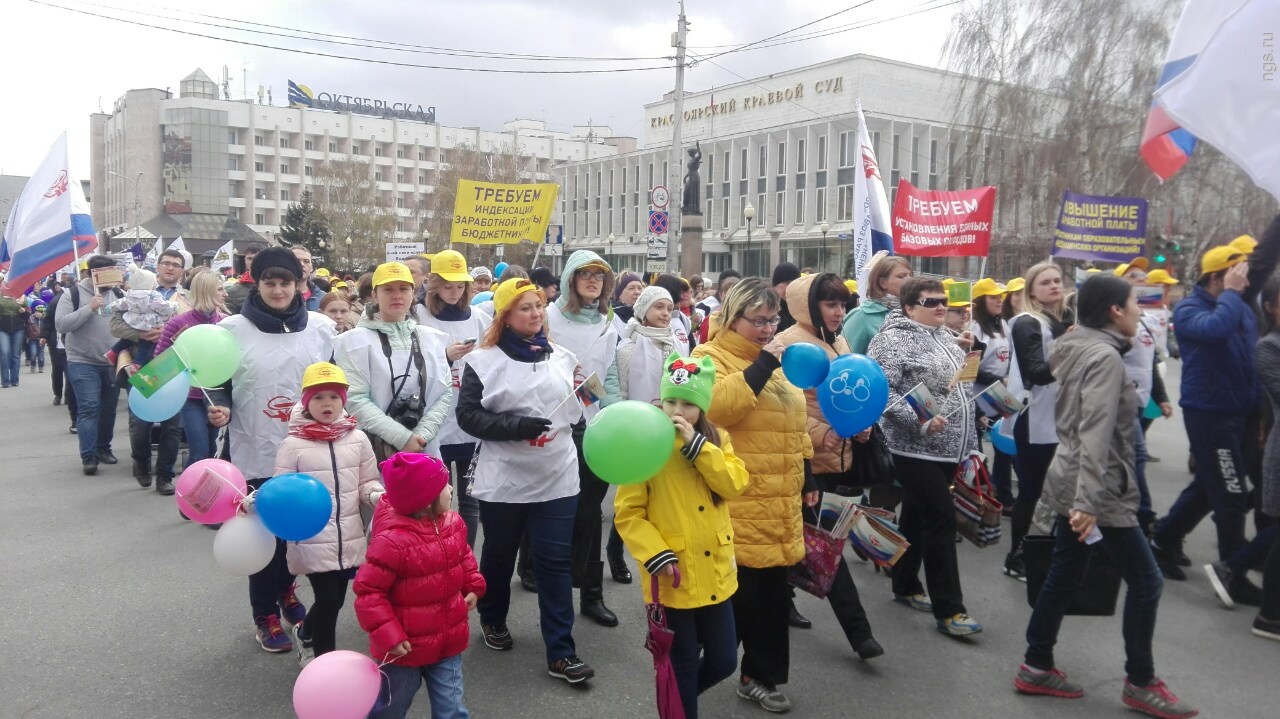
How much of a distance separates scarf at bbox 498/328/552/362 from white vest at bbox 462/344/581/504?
0.03 m

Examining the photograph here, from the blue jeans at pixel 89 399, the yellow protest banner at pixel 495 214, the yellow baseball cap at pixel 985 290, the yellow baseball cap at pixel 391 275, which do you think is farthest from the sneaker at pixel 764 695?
the blue jeans at pixel 89 399

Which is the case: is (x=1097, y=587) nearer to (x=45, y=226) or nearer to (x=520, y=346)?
(x=520, y=346)

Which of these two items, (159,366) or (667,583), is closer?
(667,583)

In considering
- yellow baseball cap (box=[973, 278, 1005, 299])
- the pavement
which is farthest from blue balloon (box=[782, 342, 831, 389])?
yellow baseball cap (box=[973, 278, 1005, 299])

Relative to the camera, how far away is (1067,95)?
91.7 feet

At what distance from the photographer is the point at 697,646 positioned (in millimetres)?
3641

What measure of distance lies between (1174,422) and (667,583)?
11867 mm

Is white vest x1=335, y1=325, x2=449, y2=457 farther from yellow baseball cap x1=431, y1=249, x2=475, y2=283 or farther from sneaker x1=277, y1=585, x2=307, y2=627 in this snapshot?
sneaker x1=277, y1=585, x2=307, y2=627

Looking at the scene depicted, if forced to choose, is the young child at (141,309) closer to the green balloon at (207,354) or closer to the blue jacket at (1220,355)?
the green balloon at (207,354)

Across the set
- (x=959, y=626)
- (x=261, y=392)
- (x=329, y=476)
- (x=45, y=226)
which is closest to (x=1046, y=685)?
(x=959, y=626)

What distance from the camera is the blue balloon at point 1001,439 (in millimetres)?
6777

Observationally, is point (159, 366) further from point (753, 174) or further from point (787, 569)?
point (753, 174)

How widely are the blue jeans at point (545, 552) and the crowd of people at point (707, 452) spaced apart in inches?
0.4

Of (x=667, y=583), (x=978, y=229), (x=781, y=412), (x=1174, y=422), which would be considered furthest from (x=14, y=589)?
(x=1174, y=422)
